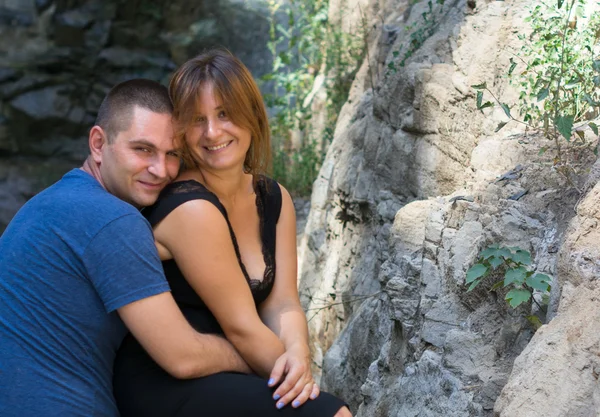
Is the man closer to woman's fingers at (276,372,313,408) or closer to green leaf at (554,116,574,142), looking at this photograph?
woman's fingers at (276,372,313,408)

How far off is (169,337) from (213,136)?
2.26ft

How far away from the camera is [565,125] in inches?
106

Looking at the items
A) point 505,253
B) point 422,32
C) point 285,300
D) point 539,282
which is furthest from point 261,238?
point 422,32

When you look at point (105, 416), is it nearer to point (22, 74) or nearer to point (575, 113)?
point (575, 113)

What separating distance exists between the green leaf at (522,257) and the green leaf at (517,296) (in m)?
0.11

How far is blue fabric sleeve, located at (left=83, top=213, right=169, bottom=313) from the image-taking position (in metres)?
2.10

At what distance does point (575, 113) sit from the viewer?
3045 millimetres

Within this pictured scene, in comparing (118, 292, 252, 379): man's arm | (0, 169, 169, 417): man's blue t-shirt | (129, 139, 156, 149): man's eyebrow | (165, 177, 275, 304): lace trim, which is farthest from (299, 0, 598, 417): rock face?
(129, 139, 156, 149): man's eyebrow

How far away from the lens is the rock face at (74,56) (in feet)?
37.1

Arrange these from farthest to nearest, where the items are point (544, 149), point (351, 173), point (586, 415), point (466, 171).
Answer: point (351, 173) → point (466, 171) → point (544, 149) → point (586, 415)

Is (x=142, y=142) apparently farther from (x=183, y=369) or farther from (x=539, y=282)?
(x=539, y=282)

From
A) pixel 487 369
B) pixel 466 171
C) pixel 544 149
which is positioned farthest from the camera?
pixel 466 171

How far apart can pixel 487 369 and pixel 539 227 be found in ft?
1.75

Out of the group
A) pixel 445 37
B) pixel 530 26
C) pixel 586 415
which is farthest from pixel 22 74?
pixel 586 415
